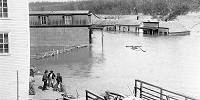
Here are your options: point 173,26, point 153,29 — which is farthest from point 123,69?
point 173,26

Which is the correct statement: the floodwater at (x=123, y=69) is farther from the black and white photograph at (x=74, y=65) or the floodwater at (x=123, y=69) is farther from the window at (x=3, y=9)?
the window at (x=3, y=9)

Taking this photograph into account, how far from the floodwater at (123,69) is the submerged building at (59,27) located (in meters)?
4.09

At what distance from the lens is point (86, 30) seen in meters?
68.4

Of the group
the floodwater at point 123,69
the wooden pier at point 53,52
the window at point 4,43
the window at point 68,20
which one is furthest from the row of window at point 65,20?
the window at point 4,43

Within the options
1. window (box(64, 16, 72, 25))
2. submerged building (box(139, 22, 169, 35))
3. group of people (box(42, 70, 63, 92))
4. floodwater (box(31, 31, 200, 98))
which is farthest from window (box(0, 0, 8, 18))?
submerged building (box(139, 22, 169, 35))

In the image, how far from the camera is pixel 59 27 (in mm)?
68562

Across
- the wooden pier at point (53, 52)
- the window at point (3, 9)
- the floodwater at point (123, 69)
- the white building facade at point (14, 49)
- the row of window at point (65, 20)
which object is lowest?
the floodwater at point (123, 69)

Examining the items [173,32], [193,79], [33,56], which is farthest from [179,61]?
[173,32]

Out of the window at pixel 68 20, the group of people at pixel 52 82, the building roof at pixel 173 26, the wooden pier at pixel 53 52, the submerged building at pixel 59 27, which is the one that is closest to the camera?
the group of people at pixel 52 82

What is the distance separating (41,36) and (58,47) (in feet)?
13.6

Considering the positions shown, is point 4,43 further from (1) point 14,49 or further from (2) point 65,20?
(2) point 65,20

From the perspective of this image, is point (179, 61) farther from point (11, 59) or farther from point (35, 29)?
point (11, 59)

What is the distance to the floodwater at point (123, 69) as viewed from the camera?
3316 centimetres

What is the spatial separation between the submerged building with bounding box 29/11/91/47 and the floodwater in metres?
4.09
